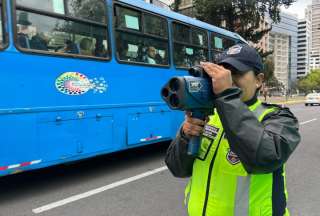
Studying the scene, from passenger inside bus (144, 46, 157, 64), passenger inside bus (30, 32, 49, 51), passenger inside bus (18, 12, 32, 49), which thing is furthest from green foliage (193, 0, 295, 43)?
passenger inside bus (18, 12, 32, 49)

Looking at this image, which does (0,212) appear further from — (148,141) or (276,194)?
(276,194)

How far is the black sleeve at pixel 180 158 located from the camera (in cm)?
173

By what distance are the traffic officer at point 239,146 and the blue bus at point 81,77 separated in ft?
11.4

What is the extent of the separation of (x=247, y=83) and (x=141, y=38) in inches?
205

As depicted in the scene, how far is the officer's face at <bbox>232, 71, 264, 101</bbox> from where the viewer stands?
63.5 inches

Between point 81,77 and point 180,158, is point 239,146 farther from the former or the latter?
point 81,77

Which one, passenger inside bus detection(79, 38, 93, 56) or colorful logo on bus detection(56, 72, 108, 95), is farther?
passenger inside bus detection(79, 38, 93, 56)

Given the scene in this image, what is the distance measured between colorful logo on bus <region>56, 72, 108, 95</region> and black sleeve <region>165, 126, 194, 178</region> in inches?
141

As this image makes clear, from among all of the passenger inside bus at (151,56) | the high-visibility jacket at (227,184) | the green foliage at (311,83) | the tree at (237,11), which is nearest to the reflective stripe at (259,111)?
the high-visibility jacket at (227,184)

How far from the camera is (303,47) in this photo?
152750 millimetres

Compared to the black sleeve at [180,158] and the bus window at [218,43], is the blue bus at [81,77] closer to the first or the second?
the bus window at [218,43]

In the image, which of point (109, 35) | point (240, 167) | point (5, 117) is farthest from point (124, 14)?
point (240, 167)

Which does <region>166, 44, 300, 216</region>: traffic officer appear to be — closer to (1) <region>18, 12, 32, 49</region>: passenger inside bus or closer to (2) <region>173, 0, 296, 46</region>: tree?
(1) <region>18, 12, 32, 49</region>: passenger inside bus

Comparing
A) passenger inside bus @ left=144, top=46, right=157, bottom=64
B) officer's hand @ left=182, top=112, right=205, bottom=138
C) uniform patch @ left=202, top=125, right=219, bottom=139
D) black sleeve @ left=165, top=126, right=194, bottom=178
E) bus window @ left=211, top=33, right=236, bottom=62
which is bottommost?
black sleeve @ left=165, top=126, right=194, bottom=178
